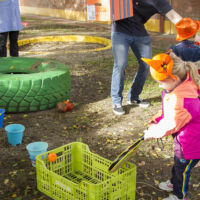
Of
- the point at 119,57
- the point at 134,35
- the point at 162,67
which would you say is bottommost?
the point at 119,57

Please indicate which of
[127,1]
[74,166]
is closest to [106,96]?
[127,1]

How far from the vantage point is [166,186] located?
10.5 feet

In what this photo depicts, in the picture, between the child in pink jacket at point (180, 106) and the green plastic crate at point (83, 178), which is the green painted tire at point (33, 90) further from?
the child in pink jacket at point (180, 106)

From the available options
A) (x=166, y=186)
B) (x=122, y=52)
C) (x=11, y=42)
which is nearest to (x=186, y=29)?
(x=122, y=52)

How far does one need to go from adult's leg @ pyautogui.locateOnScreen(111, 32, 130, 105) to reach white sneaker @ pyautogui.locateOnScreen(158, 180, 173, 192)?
1.82 meters

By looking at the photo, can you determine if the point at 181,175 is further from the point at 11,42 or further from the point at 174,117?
the point at 11,42

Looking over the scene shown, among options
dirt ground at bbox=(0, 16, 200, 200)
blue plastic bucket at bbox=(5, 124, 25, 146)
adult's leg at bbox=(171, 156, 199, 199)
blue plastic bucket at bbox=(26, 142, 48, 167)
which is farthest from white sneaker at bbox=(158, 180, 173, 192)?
blue plastic bucket at bbox=(5, 124, 25, 146)

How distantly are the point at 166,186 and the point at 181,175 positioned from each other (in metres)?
0.40

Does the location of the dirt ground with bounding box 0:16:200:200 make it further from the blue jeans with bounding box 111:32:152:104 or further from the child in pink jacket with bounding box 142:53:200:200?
the child in pink jacket with bounding box 142:53:200:200

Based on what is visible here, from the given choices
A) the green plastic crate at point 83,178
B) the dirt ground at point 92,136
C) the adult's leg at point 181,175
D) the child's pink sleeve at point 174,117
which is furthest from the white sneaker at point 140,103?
the child's pink sleeve at point 174,117

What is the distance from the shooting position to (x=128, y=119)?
4.73 meters

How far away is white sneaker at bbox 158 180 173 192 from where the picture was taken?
317 centimetres

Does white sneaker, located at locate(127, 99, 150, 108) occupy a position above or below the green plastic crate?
above

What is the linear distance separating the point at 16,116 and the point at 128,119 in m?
1.48
